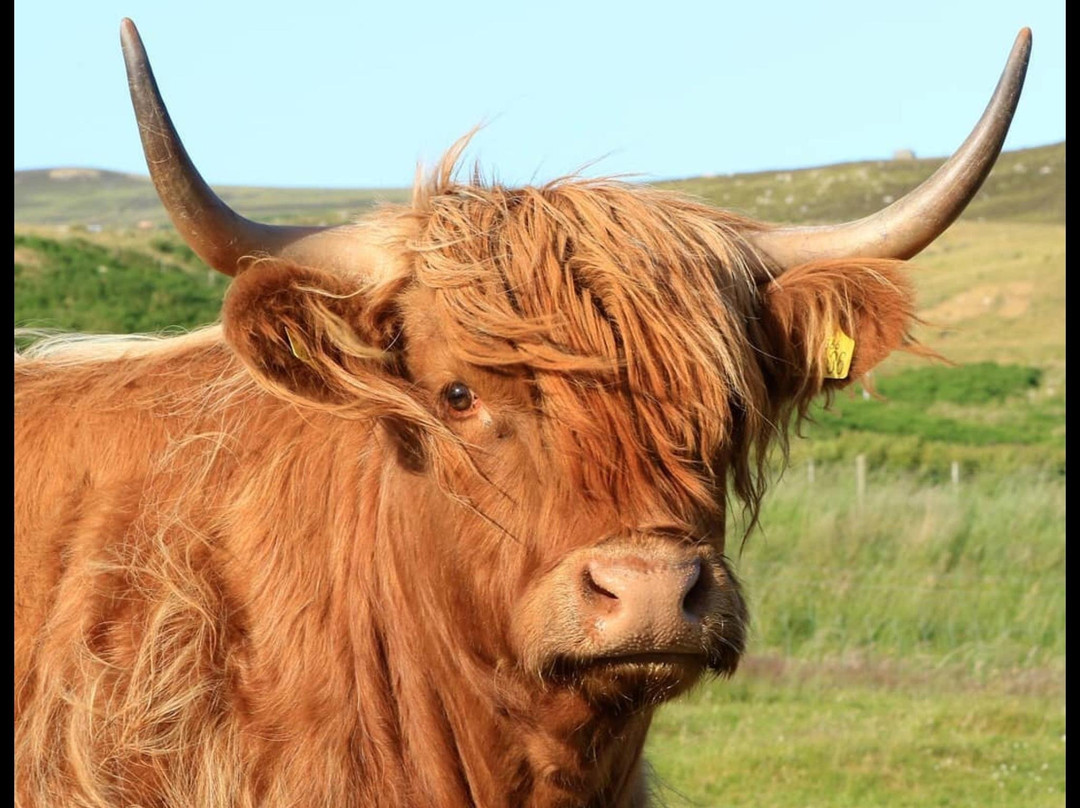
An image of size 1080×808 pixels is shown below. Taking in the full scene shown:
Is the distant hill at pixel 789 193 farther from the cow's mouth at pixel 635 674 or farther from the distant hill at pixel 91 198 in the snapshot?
the cow's mouth at pixel 635 674

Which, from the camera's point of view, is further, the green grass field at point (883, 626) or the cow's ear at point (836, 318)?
the green grass field at point (883, 626)

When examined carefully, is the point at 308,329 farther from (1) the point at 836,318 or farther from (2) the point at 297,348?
(1) the point at 836,318

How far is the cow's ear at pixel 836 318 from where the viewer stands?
3.32m

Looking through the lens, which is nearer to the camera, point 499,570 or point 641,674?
point 641,674

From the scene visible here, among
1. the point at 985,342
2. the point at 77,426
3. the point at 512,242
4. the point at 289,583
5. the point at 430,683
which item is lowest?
the point at 985,342

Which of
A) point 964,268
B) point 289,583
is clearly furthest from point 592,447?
point 964,268

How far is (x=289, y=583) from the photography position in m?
3.16

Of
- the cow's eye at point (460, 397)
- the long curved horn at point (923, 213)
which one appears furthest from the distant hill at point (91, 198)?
the cow's eye at point (460, 397)

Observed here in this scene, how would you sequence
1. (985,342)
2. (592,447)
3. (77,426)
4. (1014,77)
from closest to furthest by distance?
(592,447), (1014,77), (77,426), (985,342)

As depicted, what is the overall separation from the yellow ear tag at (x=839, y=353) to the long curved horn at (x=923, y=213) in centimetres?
20

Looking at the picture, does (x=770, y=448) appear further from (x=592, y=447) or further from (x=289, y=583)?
(x=289, y=583)

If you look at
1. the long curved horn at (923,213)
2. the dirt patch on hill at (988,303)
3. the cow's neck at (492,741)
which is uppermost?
the long curved horn at (923,213)

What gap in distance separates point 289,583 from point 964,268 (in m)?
52.1

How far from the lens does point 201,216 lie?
2.87 m
